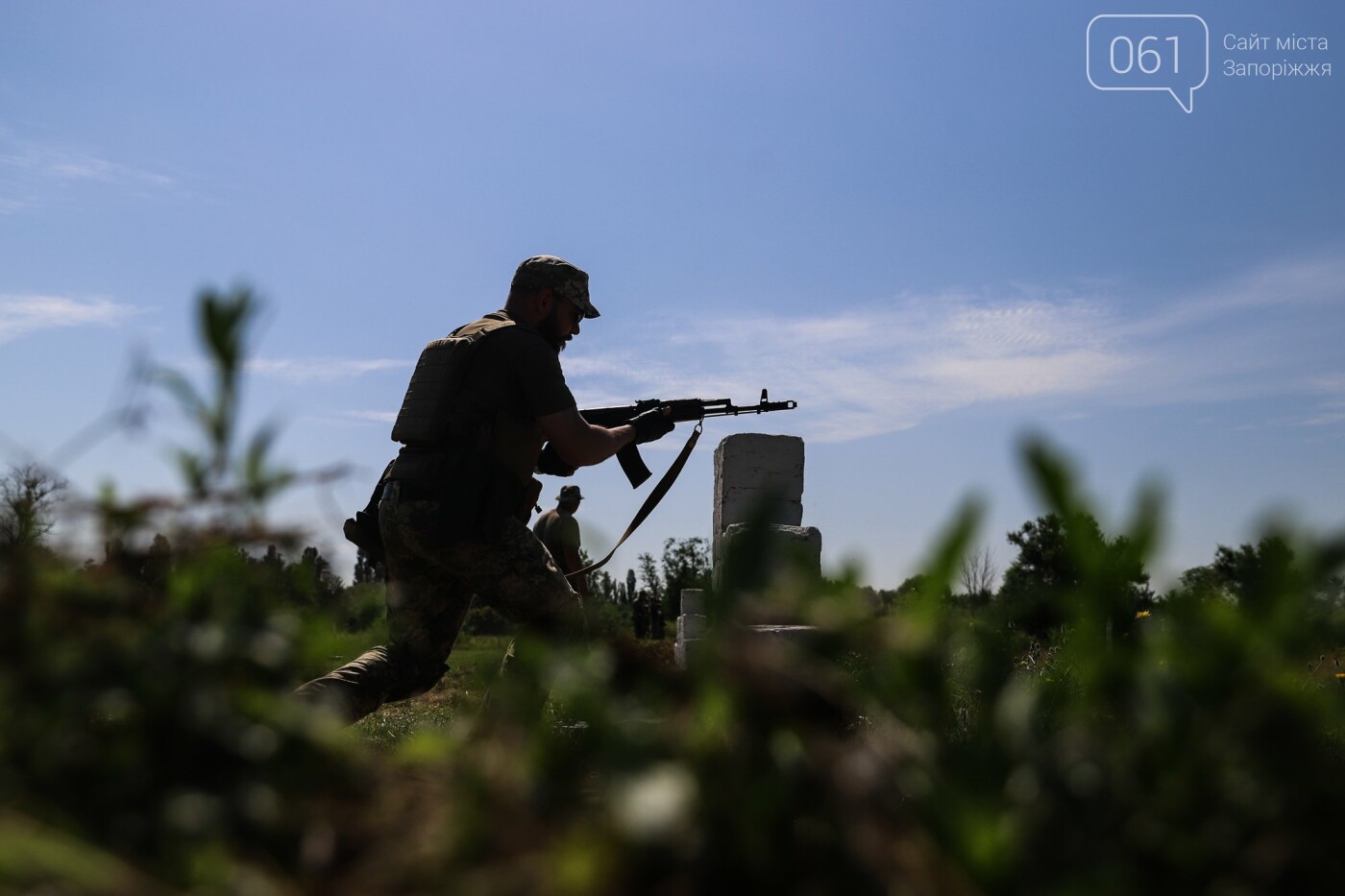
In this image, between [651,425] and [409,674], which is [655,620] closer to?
[651,425]

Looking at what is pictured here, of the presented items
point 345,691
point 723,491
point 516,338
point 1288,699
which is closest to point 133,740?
point 1288,699

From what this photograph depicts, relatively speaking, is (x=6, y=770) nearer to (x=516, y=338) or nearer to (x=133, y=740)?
(x=133, y=740)

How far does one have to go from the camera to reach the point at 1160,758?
0.59 metres

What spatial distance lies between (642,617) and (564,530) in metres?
5.71

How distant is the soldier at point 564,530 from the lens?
1138cm

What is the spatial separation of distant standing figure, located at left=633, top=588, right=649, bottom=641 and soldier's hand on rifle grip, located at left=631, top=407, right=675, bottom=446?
37.0 ft

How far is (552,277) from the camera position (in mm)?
5195

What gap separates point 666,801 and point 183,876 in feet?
0.88

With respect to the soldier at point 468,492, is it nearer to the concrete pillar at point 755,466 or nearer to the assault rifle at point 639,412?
the assault rifle at point 639,412

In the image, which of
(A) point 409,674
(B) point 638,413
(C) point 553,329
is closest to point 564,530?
(B) point 638,413

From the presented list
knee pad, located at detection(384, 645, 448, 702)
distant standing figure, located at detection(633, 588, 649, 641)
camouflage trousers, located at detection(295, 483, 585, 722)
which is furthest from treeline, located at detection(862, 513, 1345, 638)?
distant standing figure, located at detection(633, 588, 649, 641)

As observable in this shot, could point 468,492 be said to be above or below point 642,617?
above

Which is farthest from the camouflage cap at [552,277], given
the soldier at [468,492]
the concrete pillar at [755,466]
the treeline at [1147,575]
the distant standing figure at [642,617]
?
the distant standing figure at [642,617]

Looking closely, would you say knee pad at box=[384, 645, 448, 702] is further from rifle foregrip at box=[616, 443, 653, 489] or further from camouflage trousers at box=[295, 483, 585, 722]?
rifle foregrip at box=[616, 443, 653, 489]
